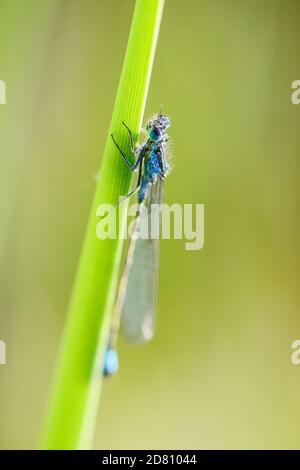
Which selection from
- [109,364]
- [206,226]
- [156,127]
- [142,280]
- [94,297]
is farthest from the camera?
[206,226]

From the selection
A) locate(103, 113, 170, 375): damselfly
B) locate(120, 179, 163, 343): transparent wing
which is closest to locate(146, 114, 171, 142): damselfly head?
locate(103, 113, 170, 375): damselfly

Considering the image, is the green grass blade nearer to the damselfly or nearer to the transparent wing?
the damselfly

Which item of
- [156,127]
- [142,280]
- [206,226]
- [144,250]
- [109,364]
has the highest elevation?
[206,226]

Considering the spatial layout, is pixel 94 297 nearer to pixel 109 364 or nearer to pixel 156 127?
pixel 109 364

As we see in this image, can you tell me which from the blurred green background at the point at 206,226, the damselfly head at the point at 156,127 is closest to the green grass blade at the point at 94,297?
the damselfly head at the point at 156,127

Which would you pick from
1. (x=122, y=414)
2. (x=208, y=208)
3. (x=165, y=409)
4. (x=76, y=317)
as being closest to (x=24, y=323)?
(x=122, y=414)

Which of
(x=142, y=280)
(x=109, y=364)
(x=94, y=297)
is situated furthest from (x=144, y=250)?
(x=94, y=297)
